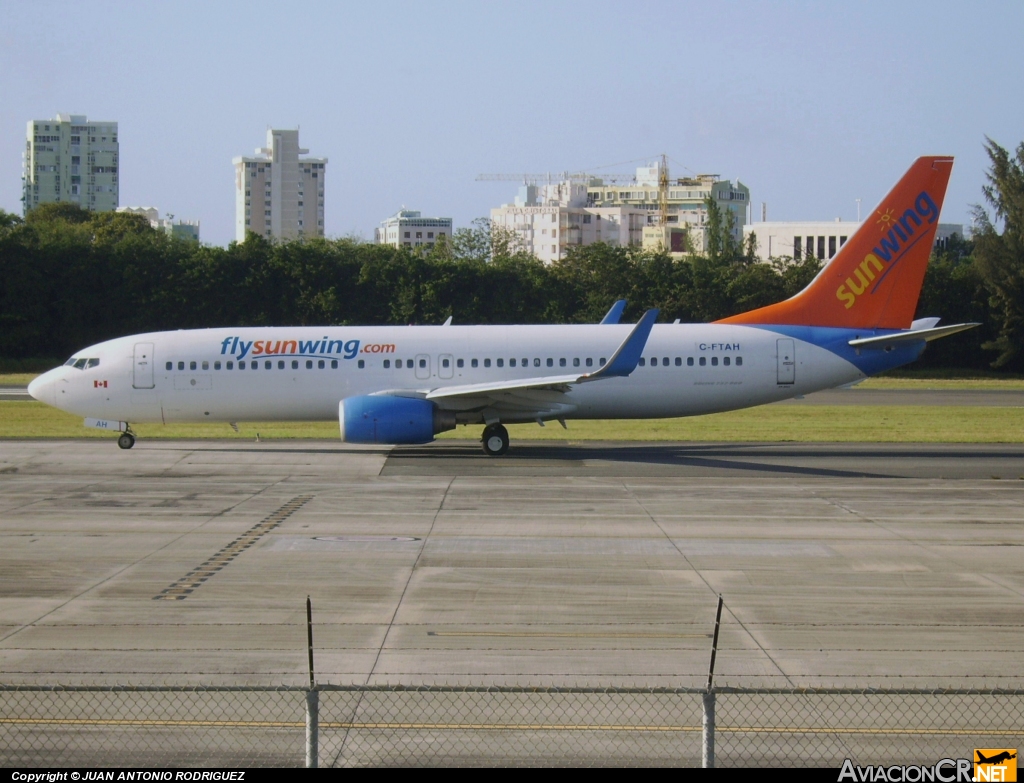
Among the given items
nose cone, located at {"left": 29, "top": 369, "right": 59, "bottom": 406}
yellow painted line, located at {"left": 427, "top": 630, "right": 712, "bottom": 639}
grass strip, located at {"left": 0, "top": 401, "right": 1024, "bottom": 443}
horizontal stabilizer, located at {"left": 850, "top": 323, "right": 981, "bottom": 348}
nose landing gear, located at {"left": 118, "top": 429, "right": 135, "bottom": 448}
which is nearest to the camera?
yellow painted line, located at {"left": 427, "top": 630, "right": 712, "bottom": 639}

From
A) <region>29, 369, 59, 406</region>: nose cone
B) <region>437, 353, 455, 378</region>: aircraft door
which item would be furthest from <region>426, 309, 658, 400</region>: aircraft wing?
<region>29, 369, 59, 406</region>: nose cone

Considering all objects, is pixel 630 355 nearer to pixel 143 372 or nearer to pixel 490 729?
pixel 143 372

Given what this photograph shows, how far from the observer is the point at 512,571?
16688 mm

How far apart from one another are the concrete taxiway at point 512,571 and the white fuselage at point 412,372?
2709 millimetres

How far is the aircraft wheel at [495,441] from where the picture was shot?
102ft

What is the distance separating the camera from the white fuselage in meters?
31.6

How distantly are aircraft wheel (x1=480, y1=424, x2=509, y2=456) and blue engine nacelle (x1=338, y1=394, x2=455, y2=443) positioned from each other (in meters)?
1.79

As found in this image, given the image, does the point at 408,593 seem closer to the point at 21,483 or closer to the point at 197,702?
the point at 197,702

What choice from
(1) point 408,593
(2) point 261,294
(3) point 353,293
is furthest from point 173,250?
(1) point 408,593

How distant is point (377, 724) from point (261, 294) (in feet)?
225

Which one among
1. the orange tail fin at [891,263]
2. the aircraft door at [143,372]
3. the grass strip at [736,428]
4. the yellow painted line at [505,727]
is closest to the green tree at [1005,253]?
the grass strip at [736,428]

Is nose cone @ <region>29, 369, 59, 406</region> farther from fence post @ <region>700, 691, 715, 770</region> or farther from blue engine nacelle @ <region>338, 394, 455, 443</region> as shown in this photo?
fence post @ <region>700, 691, 715, 770</region>

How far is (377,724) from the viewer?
1002 centimetres

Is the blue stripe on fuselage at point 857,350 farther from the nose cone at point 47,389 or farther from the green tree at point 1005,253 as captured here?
the green tree at point 1005,253
